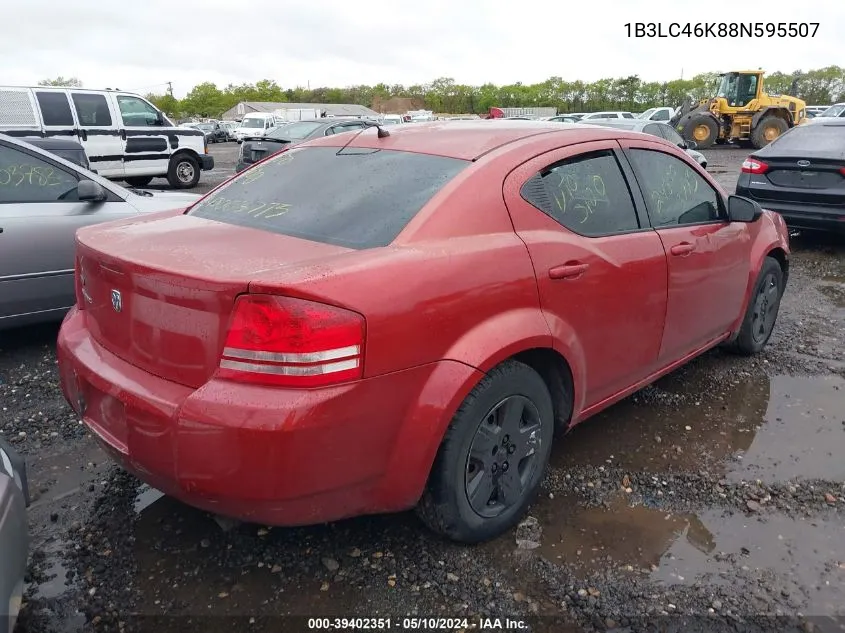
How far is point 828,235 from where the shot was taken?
8.68 meters

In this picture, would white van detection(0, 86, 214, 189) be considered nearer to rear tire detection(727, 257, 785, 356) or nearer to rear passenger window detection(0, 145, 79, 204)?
rear passenger window detection(0, 145, 79, 204)

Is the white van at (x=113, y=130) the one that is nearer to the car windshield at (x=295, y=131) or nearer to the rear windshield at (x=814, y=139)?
the car windshield at (x=295, y=131)

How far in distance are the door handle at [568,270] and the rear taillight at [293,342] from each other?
0.94 metres

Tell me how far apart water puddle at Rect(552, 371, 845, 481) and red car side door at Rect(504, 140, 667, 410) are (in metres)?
0.39

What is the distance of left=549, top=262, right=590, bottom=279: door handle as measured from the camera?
259 cm

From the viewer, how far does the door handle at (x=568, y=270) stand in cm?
259

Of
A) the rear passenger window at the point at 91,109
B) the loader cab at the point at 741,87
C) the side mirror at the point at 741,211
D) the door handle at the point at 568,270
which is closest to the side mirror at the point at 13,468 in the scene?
the door handle at the point at 568,270

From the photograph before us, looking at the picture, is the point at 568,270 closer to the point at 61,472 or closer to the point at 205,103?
the point at 61,472

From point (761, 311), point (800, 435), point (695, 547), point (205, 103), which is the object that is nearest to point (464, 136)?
point (695, 547)

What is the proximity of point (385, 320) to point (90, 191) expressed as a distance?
11.4ft

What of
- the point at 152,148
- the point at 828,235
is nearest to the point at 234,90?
the point at 152,148

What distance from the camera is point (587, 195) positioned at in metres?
2.92

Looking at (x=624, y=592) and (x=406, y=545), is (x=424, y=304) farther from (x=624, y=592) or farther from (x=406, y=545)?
(x=624, y=592)

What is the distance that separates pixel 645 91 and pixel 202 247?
8932 cm
